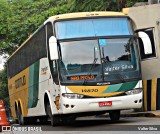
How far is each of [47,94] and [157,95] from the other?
5656mm

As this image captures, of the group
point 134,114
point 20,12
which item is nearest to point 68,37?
point 134,114

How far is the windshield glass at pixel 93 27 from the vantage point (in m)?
13.3

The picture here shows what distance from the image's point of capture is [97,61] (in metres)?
13.0

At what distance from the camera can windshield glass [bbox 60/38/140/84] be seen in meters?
12.8

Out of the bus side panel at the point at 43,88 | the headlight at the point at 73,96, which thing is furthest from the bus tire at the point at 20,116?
the headlight at the point at 73,96

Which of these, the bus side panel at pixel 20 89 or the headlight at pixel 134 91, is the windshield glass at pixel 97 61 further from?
the bus side panel at pixel 20 89

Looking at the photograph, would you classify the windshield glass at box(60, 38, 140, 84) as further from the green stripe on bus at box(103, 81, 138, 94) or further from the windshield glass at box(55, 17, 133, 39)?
the windshield glass at box(55, 17, 133, 39)

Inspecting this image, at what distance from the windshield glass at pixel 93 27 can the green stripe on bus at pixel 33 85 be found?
3250mm

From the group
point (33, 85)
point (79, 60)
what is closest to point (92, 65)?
point (79, 60)

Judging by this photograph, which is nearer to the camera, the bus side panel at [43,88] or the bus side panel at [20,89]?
the bus side panel at [43,88]

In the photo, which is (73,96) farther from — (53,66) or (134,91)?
(134,91)

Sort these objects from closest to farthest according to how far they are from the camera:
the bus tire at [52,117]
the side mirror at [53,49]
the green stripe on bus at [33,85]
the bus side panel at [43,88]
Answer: the side mirror at [53,49]
the bus side panel at [43,88]
the bus tire at [52,117]
the green stripe on bus at [33,85]

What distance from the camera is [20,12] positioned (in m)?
32.0

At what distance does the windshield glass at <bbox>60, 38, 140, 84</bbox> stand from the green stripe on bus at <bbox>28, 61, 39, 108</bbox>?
349cm
